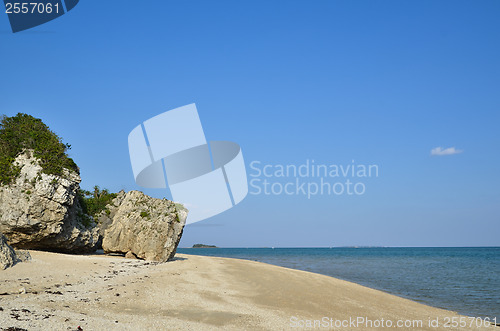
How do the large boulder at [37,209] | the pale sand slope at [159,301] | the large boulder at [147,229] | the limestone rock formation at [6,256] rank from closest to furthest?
the pale sand slope at [159,301]
the limestone rock formation at [6,256]
the large boulder at [37,209]
the large boulder at [147,229]

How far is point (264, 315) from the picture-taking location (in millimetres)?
11555

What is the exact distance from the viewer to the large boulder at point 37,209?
64.0 feet

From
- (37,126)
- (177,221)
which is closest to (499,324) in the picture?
(177,221)

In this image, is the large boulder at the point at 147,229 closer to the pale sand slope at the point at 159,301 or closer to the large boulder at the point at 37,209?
the large boulder at the point at 37,209

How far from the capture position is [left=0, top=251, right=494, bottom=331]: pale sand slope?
911 centimetres

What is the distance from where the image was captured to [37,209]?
789 inches

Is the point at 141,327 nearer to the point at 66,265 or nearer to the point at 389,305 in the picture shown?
the point at 66,265

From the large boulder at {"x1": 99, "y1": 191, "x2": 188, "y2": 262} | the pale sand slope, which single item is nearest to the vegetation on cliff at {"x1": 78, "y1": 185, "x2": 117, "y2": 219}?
the large boulder at {"x1": 99, "y1": 191, "x2": 188, "y2": 262}

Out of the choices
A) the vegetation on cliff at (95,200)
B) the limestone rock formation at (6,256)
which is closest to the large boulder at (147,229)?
the vegetation on cliff at (95,200)

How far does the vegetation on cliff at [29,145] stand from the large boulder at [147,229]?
18.0ft

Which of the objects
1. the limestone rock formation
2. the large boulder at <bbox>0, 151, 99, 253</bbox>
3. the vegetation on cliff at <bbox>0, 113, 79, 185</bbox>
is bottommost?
the limestone rock formation

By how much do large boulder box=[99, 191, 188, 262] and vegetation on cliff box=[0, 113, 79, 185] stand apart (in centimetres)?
548

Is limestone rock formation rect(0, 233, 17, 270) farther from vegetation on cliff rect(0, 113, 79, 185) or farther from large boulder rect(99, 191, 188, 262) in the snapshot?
large boulder rect(99, 191, 188, 262)

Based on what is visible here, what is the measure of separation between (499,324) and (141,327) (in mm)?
15356
